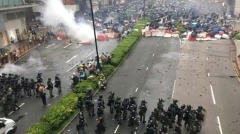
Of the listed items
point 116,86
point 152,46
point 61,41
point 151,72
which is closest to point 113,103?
point 116,86

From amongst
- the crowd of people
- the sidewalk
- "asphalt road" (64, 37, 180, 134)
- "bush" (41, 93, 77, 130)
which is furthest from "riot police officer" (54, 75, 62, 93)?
the sidewalk

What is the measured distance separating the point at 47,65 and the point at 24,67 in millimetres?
2438

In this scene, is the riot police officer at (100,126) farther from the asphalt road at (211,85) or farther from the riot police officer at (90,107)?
the asphalt road at (211,85)

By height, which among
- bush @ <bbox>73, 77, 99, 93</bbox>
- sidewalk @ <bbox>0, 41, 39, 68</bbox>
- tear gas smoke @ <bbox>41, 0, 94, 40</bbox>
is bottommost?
bush @ <bbox>73, 77, 99, 93</bbox>

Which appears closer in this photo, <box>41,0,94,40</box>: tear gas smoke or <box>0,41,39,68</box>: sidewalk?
<box>0,41,39,68</box>: sidewalk

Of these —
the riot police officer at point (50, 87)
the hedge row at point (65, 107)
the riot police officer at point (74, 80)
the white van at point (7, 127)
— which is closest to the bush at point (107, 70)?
the hedge row at point (65, 107)

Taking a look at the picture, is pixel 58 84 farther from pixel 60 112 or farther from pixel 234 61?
pixel 234 61

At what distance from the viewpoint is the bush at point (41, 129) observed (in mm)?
17994

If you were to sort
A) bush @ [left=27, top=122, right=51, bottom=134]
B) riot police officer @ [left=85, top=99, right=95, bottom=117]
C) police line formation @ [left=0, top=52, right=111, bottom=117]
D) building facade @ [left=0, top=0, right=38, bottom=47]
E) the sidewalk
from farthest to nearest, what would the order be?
A: building facade @ [left=0, top=0, right=38, bottom=47] < the sidewalk < police line formation @ [left=0, top=52, right=111, bottom=117] < riot police officer @ [left=85, top=99, right=95, bottom=117] < bush @ [left=27, top=122, right=51, bottom=134]

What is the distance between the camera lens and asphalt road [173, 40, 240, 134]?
20688 millimetres

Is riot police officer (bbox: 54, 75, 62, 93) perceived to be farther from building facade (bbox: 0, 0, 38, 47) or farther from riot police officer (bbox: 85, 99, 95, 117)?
building facade (bbox: 0, 0, 38, 47)

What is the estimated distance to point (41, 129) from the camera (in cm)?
1828

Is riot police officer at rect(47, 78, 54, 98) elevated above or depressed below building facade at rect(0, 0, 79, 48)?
below

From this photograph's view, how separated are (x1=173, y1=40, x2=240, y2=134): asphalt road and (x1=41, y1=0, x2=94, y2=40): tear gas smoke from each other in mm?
16393
